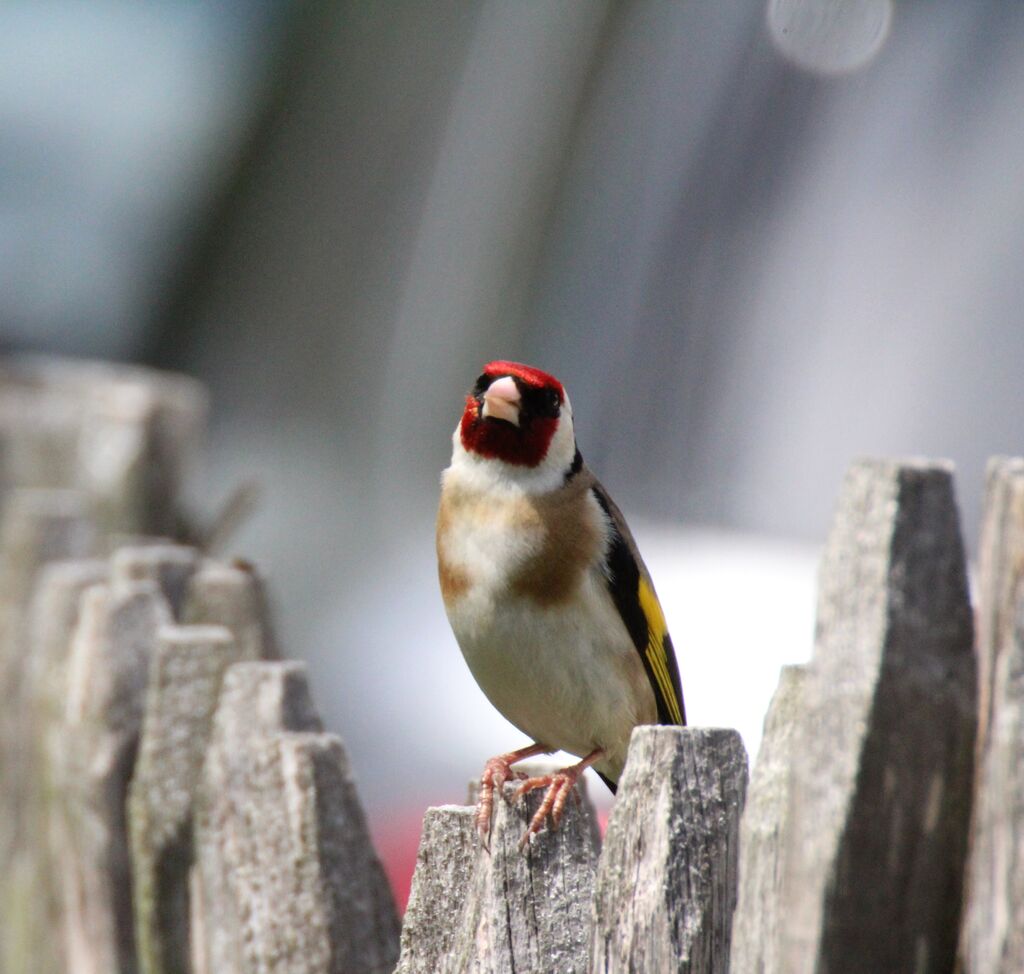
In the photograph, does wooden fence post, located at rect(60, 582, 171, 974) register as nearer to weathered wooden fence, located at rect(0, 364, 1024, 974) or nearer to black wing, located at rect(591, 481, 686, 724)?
weathered wooden fence, located at rect(0, 364, 1024, 974)

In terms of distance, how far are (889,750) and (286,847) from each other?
1082mm

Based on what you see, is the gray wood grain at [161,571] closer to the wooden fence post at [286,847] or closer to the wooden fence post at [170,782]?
the wooden fence post at [170,782]

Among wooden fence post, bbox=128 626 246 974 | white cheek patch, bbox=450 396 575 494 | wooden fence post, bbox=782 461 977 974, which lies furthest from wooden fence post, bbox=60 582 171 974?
wooden fence post, bbox=782 461 977 974

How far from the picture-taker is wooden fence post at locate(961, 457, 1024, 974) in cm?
110

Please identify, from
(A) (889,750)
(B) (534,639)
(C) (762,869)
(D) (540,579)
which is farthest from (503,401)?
(A) (889,750)

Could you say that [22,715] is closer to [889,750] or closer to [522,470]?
[522,470]

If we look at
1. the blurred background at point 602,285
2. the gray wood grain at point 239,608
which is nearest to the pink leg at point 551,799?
the gray wood grain at point 239,608

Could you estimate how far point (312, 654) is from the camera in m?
6.09

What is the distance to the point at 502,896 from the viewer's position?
1.62m

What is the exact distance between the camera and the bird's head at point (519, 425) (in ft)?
9.18

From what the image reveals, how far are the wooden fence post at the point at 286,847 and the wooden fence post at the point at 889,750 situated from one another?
3.13ft

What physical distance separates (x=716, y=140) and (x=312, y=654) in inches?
101

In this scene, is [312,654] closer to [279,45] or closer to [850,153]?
[850,153]

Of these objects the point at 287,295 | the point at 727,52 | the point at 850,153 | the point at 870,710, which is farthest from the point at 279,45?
the point at 870,710
